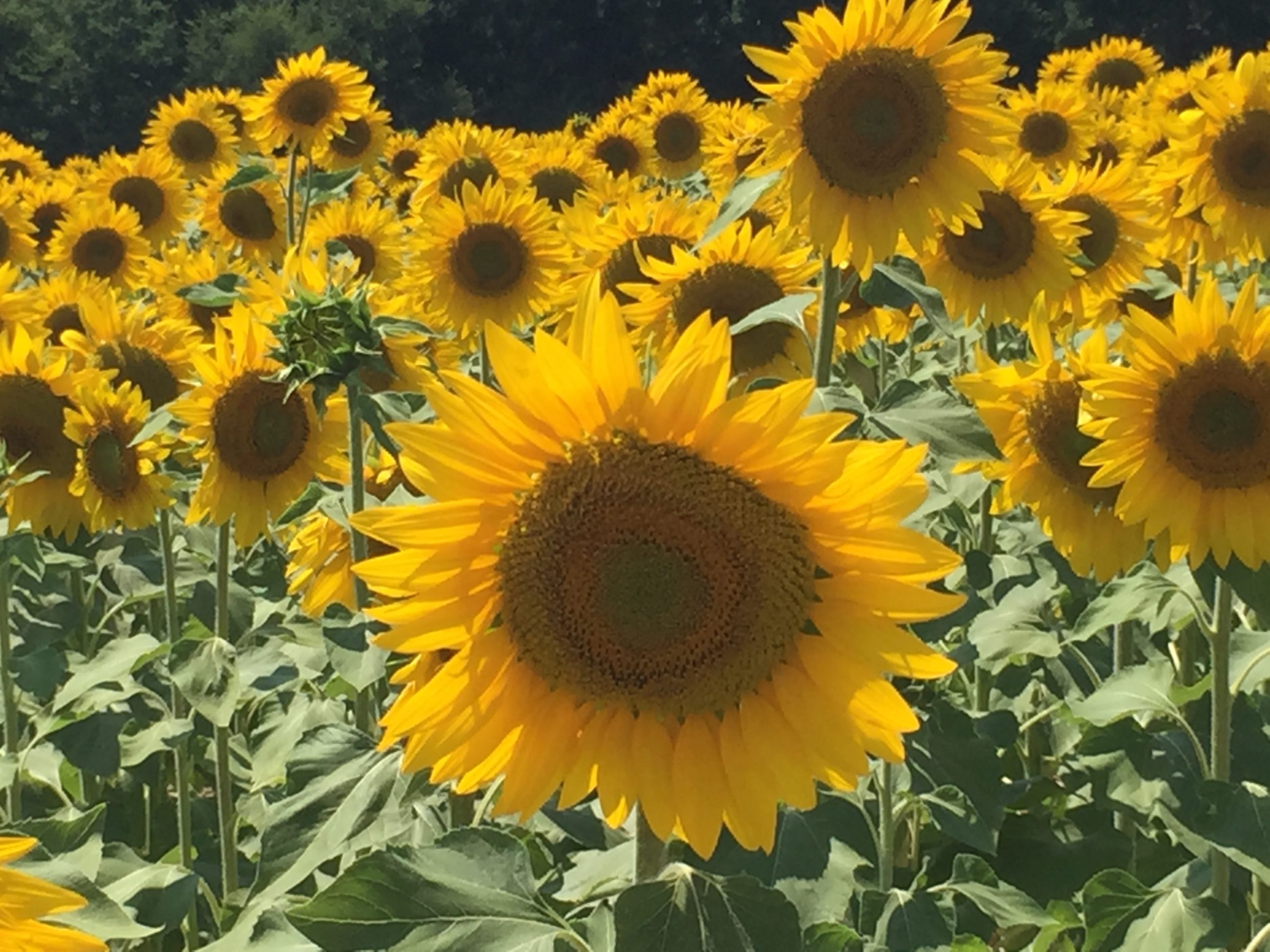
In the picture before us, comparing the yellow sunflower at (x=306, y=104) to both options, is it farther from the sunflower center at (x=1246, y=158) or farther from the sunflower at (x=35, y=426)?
the sunflower center at (x=1246, y=158)

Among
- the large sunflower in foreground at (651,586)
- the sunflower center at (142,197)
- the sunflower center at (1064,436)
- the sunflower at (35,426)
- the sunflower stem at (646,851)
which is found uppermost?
the sunflower center at (142,197)

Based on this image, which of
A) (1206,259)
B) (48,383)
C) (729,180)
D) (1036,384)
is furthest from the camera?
(729,180)

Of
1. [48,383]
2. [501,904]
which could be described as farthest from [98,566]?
[501,904]

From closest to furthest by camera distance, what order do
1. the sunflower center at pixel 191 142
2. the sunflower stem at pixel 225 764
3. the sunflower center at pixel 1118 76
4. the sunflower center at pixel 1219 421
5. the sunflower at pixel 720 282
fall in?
the sunflower center at pixel 1219 421, the sunflower stem at pixel 225 764, the sunflower at pixel 720 282, the sunflower center at pixel 191 142, the sunflower center at pixel 1118 76

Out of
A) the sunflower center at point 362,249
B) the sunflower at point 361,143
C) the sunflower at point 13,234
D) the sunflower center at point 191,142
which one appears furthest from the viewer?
the sunflower center at point 191,142

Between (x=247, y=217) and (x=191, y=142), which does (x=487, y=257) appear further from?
(x=191, y=142)

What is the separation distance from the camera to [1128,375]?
2.60 metres

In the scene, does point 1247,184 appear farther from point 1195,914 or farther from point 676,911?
point 676,911

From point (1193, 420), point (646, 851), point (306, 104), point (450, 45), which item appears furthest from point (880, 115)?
point (450, 45)

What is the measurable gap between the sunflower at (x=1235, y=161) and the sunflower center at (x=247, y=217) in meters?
4.60

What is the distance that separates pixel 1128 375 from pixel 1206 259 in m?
2.51

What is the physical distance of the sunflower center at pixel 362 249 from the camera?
604 centimetres

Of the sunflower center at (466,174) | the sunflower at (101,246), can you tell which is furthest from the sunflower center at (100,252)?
the sunflower center at (466,174)

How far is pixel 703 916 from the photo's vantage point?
59.4 inches
